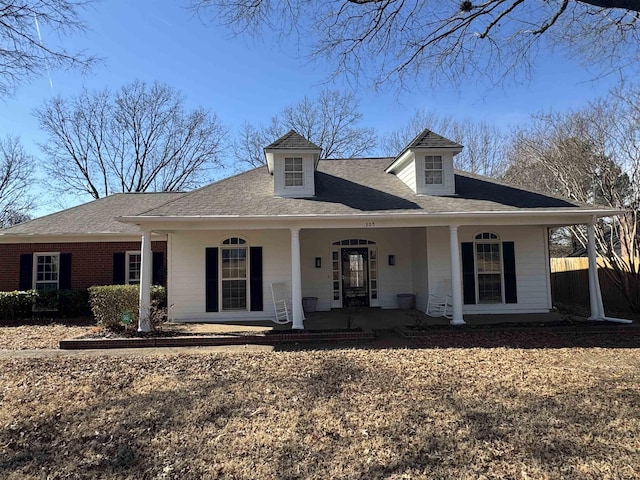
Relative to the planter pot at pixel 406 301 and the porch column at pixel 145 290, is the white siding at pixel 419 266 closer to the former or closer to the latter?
the planter pot at pixel 406 301

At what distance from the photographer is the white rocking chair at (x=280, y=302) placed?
10680mm

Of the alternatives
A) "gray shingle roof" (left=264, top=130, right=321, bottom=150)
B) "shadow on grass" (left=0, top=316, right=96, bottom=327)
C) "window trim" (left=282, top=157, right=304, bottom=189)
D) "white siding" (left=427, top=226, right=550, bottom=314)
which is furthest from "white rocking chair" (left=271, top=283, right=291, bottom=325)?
"shadow on grass" (left=0, top=316, right=96, bottom=327)

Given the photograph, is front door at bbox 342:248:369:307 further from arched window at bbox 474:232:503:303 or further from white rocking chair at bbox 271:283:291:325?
arched window at bbox 474:232:503:303

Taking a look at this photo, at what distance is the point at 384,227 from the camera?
997 centimetres

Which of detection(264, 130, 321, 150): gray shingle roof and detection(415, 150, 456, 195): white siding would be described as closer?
detection(264, 130, 321, 150): gray shingle roof

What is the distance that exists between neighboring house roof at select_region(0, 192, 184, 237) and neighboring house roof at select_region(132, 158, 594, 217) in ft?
13.2

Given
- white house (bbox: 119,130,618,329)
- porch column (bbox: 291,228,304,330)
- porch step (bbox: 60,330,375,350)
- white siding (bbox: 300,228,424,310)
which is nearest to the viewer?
porch step (bbox: 60,330,375,350)

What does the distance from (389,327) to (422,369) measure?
10.8 feet

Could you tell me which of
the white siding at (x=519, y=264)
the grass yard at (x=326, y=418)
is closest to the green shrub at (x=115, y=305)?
the grass yard at (x=326, y=418)

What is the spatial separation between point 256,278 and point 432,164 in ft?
20.1

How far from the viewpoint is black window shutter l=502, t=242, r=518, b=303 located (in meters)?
11.5

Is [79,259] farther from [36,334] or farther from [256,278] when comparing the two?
[256,278]

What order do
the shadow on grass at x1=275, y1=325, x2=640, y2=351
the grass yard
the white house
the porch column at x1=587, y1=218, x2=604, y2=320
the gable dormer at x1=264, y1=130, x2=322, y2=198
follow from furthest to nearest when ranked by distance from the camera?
the gable dormer at x1=264, y1=130, x2=322, y2=198, the porch column at x1=587, y1=218, x2=604, y2=320, the white house, the shadow on grass at x1=275, y1=325, x2=640, y2=351, the grass yard

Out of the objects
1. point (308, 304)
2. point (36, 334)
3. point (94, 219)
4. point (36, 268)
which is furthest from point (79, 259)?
point (308, 304)
